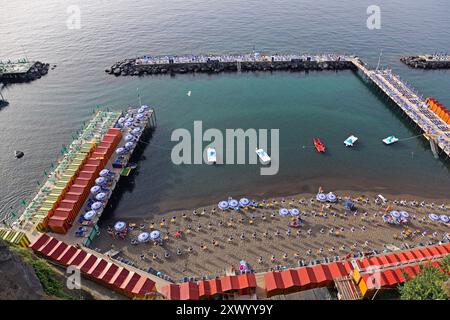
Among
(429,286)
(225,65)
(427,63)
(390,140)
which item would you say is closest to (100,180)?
(429,286)

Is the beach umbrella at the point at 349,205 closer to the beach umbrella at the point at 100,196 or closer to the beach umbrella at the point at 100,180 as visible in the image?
the beach umbrella at the point at 100,196

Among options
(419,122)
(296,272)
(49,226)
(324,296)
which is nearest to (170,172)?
(49,226)

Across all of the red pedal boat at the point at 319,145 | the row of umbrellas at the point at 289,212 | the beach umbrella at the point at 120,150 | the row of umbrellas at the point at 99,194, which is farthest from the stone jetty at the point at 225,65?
the row of umbrellas at the point at 289,212

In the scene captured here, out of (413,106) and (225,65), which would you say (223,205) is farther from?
(225,65)

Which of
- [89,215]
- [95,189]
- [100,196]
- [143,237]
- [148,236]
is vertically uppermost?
[95,189]

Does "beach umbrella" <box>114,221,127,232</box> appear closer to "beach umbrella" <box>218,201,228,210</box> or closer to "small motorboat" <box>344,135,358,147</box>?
"beach umbrella" <box>218,201,228,210</box>
